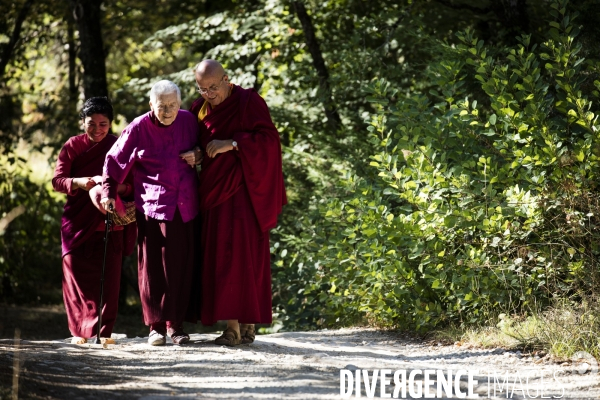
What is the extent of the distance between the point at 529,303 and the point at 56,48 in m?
12.1

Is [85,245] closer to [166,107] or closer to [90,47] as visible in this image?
[166,107]

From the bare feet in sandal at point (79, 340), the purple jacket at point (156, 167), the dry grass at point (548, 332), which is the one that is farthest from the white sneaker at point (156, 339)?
the dry grass at point (548, 332)

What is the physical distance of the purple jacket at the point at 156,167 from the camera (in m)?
6.22

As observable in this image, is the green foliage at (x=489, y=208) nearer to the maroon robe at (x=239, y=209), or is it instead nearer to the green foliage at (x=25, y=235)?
the maroon robe at (x=239, y=209)

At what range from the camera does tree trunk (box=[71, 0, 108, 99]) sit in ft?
38.0

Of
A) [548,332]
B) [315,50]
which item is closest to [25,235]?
[315,50]

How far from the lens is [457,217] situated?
6582 mm

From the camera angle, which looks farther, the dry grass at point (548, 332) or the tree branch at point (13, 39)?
the tree branch at point (13, 39)

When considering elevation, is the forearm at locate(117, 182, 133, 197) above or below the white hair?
below

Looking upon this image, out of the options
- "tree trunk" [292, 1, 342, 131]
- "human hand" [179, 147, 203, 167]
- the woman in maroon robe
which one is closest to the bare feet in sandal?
the woman in maroon robe

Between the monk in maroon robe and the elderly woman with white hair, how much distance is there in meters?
0.13

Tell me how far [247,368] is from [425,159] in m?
2.44

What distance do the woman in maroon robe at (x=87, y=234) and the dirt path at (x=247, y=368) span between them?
43 cm

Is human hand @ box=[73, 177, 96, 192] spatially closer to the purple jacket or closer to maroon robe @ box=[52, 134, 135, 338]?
maroon robe @ box=[52, 134, 135, 338]
